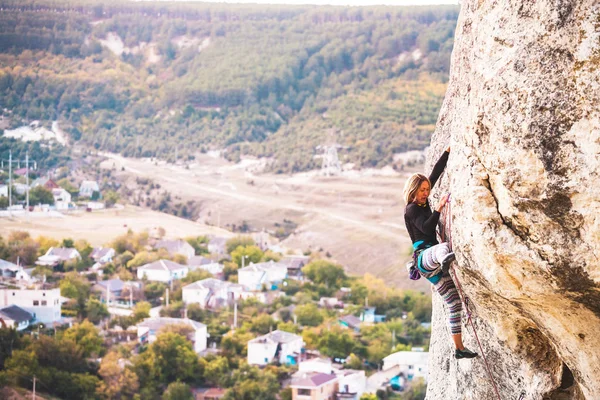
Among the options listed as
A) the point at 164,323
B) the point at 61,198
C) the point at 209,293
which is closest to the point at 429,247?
the point at 164,323

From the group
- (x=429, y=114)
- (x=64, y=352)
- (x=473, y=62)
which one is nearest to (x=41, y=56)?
(x=429, y=114)

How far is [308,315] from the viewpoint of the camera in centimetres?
5019

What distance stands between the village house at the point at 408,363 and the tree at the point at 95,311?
19.2 meters

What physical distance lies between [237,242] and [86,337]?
921 inches

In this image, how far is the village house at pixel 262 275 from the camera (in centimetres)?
5883

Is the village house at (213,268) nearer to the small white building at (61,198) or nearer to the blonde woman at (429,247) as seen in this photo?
the small white building at (61,198)

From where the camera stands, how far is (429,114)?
8956 cm

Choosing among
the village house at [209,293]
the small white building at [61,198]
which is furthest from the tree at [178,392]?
the small white building at [61,198]

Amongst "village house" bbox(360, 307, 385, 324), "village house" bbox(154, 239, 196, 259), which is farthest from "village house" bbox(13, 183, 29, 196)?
"village house" bbox(360, 307, 385, 324)

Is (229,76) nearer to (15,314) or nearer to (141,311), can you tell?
(141,311)

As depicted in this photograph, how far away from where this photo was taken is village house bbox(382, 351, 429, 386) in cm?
4041

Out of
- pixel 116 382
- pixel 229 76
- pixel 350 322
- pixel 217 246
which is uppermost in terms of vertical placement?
pixel 229 76

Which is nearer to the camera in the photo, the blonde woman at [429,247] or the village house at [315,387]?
the blonde woman at [429,247]

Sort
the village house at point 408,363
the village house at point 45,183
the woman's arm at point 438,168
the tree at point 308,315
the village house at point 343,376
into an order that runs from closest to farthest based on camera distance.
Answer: the woman's arm at point 438,168, the village house at point 343,376, the village house at point 408,363, the tree at point 308,315, the village house at point 45,183
